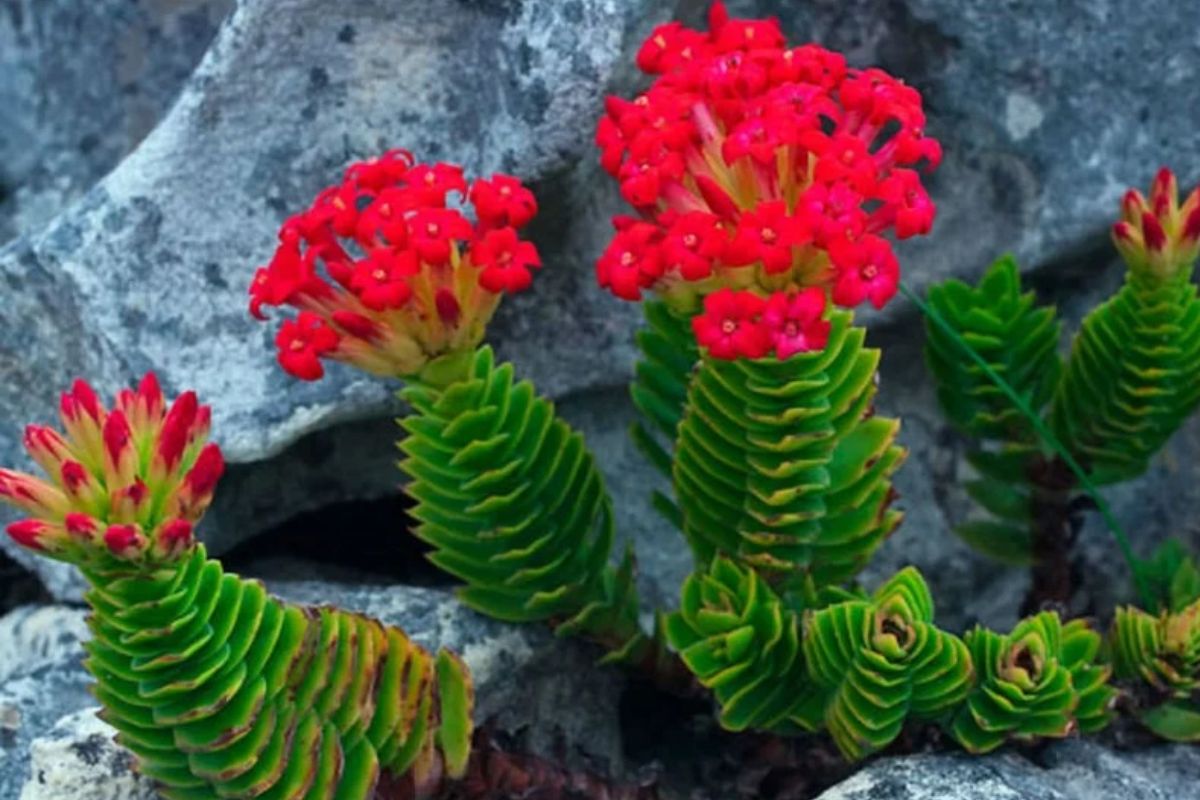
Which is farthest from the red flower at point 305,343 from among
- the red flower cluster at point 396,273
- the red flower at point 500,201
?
the red flower at point 500,201

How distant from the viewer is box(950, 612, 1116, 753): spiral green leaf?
2.17m

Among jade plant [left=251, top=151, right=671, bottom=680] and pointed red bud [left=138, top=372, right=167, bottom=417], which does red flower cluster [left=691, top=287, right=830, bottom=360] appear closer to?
jade plant [left=251, top=151, right=671, bottom=680]

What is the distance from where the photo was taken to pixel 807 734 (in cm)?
249

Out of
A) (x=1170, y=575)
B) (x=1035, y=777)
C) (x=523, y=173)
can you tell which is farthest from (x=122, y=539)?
(x=1170, y=575)

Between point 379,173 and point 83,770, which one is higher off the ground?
point 379,173

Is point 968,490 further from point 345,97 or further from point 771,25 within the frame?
point 345,97

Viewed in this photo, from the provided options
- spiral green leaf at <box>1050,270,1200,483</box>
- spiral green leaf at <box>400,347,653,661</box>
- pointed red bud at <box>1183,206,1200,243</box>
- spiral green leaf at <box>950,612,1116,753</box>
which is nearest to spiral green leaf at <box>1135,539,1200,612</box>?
spiral green leaf at <box>1050,270,1200,483</box>

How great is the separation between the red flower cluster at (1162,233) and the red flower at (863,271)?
0.64 meters

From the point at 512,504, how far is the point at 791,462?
41cm

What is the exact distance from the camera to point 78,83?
3373mm

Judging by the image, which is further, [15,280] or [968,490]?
Result: [968,490]

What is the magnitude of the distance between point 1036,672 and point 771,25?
3.11ft

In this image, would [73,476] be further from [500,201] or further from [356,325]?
[500,201]

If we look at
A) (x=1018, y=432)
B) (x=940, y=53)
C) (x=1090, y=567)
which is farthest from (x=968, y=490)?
(x=940, y=53)
